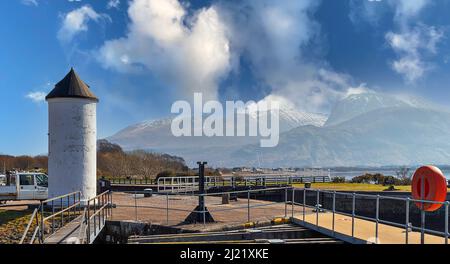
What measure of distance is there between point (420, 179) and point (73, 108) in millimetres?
13798

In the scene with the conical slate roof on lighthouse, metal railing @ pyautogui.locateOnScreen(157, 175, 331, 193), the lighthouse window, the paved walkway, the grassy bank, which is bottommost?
metal railing @ pyautogui.locateOnScreen(157, 175, 331, 193)

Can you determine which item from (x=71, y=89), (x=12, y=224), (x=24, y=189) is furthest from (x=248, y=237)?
(x=24, y=189)

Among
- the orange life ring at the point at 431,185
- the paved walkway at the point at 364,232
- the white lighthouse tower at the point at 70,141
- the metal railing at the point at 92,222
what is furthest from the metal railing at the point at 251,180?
the orange life ring at the point at 431,185

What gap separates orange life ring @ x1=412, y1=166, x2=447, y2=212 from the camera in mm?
12039

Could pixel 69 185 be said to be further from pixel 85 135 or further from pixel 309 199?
pixel 309 199

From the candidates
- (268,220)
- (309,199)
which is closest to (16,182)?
(268,220)

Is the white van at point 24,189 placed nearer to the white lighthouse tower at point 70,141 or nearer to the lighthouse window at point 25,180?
the lighthouse window at point 25,180

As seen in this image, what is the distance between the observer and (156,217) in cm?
1923

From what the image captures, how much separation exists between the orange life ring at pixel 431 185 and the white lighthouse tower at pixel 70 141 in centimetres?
1304

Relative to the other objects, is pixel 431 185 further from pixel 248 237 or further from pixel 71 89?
pixel 71 89

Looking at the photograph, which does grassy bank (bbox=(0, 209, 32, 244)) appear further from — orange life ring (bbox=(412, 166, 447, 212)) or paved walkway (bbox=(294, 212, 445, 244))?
orange life ring (bbox=(412, 166, 447, 212))

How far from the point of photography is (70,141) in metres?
21.0

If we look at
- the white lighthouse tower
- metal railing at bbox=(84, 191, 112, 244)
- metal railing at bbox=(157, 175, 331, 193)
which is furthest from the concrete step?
metal railing at bbox=(157, 175, 331, 193)
